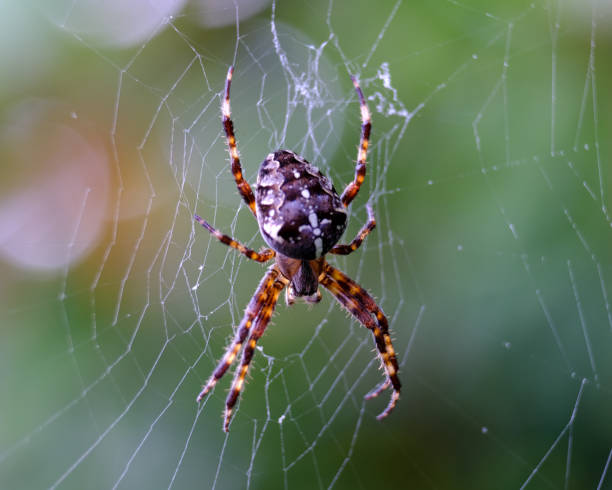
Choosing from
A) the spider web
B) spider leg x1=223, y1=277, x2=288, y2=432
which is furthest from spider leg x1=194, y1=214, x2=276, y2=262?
the spider web

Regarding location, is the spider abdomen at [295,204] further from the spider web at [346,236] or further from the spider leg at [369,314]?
the spider leg at [369,314]

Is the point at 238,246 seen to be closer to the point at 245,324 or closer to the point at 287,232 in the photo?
the point at 287,232

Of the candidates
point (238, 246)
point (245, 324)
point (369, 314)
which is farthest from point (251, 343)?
point (369, 314)

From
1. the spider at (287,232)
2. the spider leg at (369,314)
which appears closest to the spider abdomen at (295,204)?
the spider at (287,232)

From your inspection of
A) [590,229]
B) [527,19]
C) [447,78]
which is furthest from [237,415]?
[527,19]

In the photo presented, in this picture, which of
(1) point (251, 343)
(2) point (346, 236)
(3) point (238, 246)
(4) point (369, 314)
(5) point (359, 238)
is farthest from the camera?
(2) point (346, 236)

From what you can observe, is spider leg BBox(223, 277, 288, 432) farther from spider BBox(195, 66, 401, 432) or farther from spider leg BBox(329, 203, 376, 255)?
spider leg BBox(329, 203, 376, 255)

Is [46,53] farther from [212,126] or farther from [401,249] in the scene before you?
[401,249]
